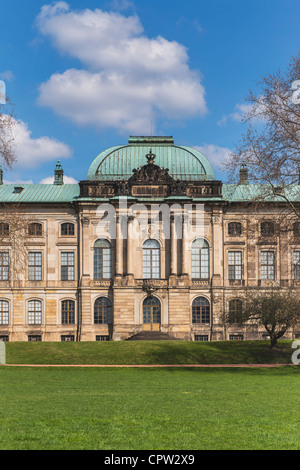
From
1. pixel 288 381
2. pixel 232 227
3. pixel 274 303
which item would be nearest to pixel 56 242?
pixel 232 227

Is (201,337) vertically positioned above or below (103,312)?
below

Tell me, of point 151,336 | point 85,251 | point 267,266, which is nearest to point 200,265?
point 267,266

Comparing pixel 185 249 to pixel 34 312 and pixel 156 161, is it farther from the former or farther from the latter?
pixel 34 312

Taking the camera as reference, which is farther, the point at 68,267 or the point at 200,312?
the point at 68,267

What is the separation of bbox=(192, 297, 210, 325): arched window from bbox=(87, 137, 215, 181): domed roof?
12.9 metres

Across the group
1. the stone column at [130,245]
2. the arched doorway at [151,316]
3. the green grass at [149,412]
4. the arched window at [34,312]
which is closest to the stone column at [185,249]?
the arched doorway at [151,316]

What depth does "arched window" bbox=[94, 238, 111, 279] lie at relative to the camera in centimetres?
6256

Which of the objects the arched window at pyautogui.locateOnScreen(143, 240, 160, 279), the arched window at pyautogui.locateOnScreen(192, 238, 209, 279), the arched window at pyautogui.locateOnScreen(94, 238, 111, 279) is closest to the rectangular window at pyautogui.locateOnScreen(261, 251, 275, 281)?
the arched window at pyautogui.locateOnScreen(192, 238, 209, 279)

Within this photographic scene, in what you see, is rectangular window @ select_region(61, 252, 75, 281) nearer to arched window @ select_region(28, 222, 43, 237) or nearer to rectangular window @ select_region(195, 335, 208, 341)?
arched window @ select_region(28, 222, 43, 237)

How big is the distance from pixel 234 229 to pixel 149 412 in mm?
47988

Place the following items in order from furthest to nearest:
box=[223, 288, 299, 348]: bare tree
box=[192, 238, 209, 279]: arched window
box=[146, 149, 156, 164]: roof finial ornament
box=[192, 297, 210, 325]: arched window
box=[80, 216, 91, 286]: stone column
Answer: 1. box=[192, 238, 209, 279]: arched window
2. box=[80, 216, 91, 286]: stone column
3. box=[146, 149, 156, 164]: roof finial ornament
4. box=[192, 297, 210, 325]: arched window
5. box=[223, 288, 299, 348]: bare tree

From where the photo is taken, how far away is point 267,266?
209 feet

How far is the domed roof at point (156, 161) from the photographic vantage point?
64.1m

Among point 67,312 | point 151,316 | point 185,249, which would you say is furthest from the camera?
Result: point 67,312
